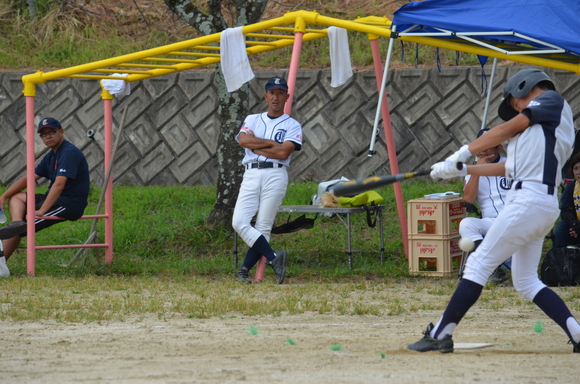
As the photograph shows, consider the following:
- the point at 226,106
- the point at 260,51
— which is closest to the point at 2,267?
the point at 226,106

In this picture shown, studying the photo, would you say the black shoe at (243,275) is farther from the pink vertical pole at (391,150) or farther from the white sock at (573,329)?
the white sock at (573,329)

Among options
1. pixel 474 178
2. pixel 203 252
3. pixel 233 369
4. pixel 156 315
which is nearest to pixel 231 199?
pixel 203 252

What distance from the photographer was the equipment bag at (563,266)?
7.49 metres

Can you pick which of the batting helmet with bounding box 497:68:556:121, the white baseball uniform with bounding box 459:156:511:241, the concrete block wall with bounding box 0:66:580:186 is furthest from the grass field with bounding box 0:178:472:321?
the batting helmet with bounding box 497:68:556:121

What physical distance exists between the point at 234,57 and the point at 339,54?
4.30ft

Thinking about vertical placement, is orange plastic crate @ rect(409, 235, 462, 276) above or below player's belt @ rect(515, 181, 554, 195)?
below

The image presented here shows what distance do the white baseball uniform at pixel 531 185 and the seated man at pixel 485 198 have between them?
2.97 m

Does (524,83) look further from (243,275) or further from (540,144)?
(243,275)

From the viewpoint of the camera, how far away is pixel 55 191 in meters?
8.79

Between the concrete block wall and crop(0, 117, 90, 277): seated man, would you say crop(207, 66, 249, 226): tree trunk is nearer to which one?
crop(0, 117, 90, 277): seated man

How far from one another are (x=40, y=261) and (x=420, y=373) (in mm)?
7061

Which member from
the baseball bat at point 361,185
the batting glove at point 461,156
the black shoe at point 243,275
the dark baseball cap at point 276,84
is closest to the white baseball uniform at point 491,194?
the dark baseball cap at point 276,84

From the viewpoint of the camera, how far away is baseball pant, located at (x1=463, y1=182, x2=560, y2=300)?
4680mm

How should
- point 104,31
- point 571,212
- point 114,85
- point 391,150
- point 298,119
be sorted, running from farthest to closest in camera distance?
point 104,31
point 298,119
point 114,85
point 391,150
point 571,212
